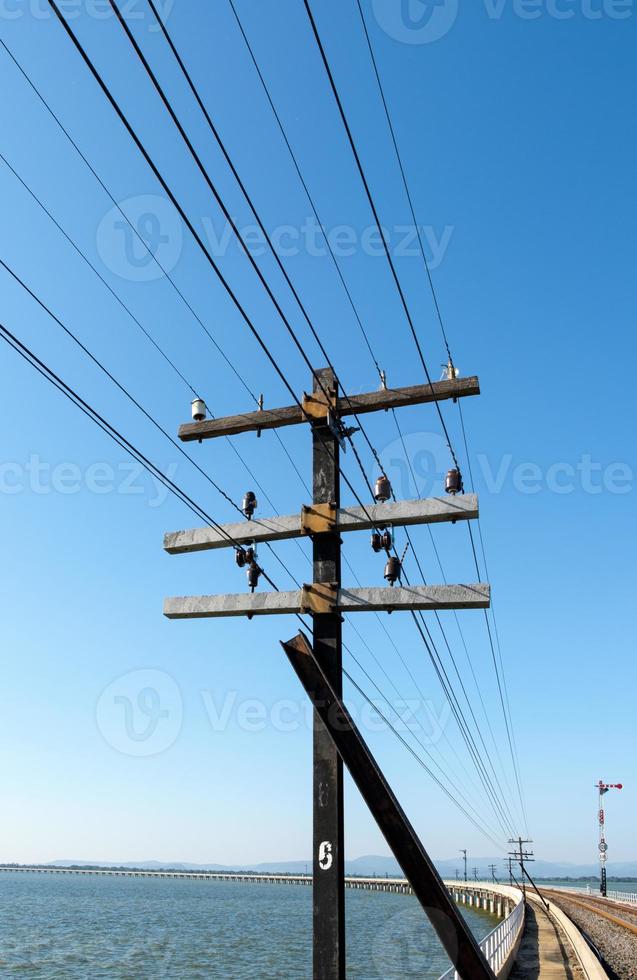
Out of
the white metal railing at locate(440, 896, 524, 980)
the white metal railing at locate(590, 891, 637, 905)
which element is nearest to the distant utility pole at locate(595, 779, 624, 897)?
the white metal railing at locate(590, 891, 637, 905)

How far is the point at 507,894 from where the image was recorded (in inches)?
2960

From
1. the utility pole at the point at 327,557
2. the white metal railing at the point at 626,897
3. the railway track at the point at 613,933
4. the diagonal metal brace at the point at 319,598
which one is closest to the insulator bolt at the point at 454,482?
the utility pole at the point at 327,557

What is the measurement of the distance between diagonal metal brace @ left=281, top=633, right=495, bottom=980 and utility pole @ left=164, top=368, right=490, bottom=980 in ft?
2.52

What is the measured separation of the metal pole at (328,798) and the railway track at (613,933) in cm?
1642

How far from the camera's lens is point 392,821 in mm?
7805

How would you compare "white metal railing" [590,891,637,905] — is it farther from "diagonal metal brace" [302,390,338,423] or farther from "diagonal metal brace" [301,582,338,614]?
"diagonal metal brace" [302,390,338,423]

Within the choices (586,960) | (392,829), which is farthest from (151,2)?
(586,960)

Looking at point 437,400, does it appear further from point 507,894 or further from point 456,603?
point 507,894

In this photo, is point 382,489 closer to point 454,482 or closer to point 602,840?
point 454,482

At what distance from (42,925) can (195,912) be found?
1210 inches

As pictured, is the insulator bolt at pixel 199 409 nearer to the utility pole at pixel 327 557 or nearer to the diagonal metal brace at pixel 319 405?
the utility pole at pixel 327 557

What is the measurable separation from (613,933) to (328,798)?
3152 centimetres

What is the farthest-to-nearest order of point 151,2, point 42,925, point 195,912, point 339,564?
point 195,912 → point 42,925 → point 339,564 → point 151,2

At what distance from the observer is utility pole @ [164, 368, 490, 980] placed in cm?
995
